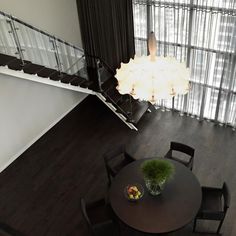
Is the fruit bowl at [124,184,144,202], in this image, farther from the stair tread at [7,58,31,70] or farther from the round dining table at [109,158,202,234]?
the stair tread at [7,58,31,70]

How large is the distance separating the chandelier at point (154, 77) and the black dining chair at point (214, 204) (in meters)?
2.41

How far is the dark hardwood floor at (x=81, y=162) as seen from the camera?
6664 millimetres

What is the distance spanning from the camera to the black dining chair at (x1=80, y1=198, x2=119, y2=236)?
5.46 meters

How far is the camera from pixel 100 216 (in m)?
6.01

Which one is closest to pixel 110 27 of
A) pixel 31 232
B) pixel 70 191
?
pixel 70 191

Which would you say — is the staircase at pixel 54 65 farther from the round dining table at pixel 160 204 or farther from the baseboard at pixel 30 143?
the round dining table at pixel 160 204

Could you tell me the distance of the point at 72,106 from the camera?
970 centimetres

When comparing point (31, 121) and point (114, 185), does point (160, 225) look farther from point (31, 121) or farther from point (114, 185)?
point (31, 121)

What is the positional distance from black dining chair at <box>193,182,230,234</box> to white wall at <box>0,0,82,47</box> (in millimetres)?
5403

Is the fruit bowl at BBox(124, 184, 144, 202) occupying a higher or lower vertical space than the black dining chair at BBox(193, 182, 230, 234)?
higher

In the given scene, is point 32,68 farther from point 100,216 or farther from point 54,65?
point 100,216

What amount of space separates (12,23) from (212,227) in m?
5.66

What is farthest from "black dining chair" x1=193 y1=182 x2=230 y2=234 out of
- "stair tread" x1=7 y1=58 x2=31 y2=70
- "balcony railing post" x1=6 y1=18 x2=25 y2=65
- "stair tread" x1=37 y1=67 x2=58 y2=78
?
"balcony railing post" x1=6 y1=18 x2=25 y2=65

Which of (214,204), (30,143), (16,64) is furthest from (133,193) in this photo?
(30,143)
